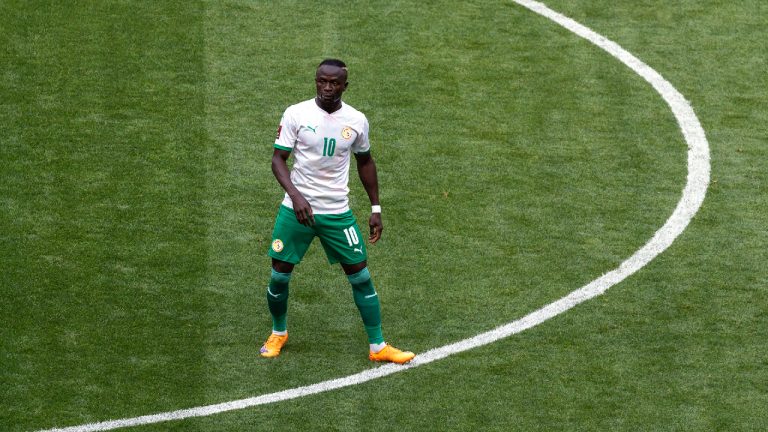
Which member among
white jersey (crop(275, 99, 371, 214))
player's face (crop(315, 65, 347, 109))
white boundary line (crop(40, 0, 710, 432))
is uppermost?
player's face (crop(315, 65, 347, 109))

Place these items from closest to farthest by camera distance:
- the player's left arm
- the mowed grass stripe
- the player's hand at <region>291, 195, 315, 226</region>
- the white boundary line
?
the white boundary line
the player's hand at <region>291, 195, 315, 226</region>
the mowed grass stripe
the player's left arm

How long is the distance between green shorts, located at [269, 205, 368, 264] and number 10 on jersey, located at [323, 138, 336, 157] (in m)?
0.47

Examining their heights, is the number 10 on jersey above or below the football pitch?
above

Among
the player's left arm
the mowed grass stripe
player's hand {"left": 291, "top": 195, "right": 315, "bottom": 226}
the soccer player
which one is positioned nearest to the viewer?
player's hand {"left": 291, "top": 195, "right": 315, "bottom": 226}

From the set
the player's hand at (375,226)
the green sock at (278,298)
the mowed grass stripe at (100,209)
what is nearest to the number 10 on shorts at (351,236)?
the player's hand at (375,226)

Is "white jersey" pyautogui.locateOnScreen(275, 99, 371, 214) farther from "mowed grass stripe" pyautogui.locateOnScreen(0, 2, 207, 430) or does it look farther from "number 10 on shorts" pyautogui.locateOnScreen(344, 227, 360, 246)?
"mowed grass stripe" pyautogui.locateOnScreen(0, 2, 207, 430)

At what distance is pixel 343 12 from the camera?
1748 centimetres

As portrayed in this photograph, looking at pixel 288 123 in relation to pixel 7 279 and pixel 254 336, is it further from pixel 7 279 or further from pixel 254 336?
pixel 7 279

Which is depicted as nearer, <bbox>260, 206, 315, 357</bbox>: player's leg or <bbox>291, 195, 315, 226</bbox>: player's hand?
<bbox>291, 195, 315, 226</bbox>: player's hand

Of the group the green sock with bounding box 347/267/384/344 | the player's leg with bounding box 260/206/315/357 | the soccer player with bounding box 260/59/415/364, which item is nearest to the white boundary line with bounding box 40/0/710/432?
the green sock with bounding box 347/267/384/344

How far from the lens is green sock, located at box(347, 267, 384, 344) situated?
37.3ft

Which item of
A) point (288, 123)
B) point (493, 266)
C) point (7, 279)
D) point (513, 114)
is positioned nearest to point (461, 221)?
point (493, 266)

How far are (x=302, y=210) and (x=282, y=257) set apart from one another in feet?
2.01

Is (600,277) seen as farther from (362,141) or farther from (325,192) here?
(325,192)
